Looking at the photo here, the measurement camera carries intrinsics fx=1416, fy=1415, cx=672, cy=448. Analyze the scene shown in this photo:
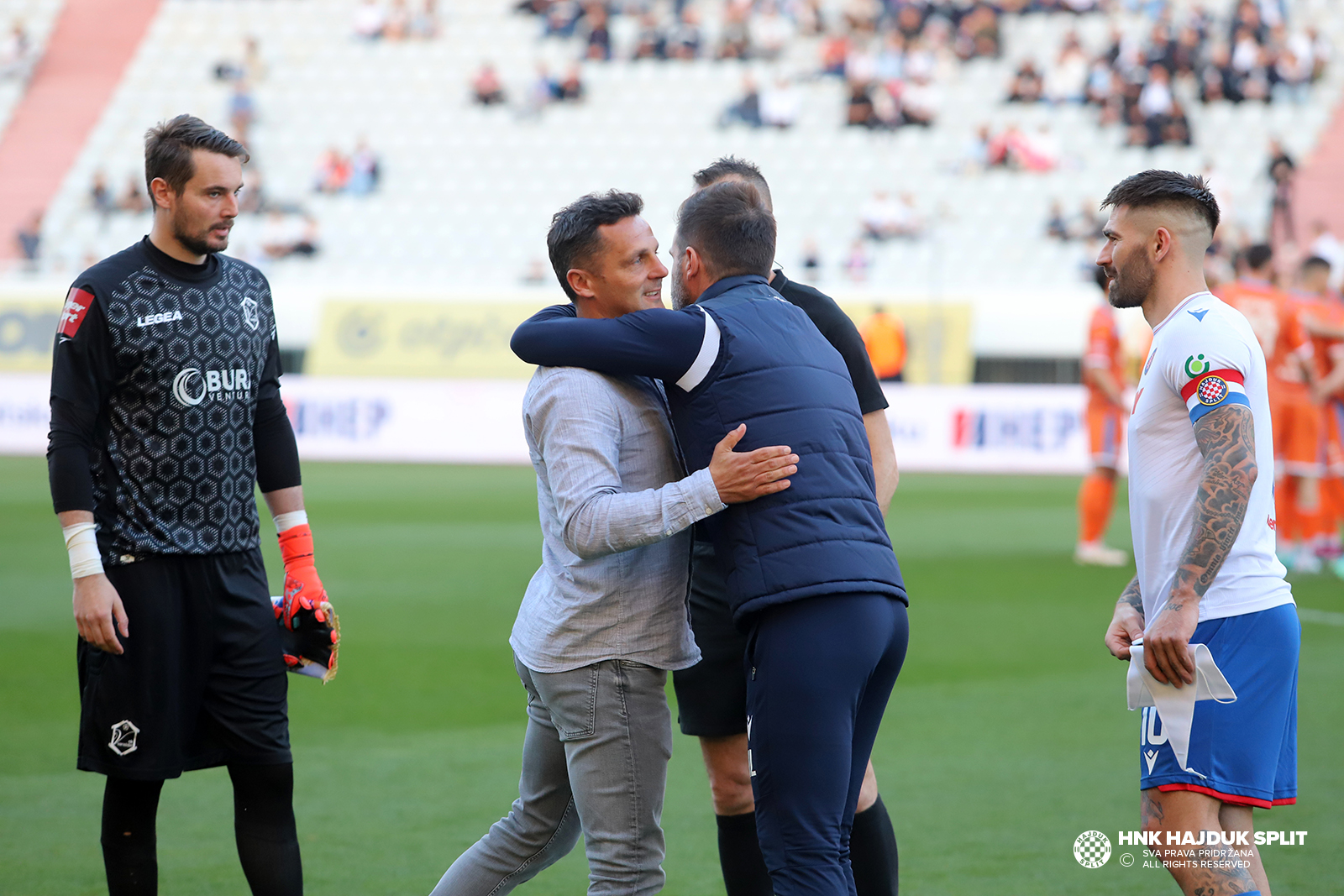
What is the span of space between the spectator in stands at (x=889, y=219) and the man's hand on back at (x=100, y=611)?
22.5 meters

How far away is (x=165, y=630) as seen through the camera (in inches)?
140

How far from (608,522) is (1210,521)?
4.29ft

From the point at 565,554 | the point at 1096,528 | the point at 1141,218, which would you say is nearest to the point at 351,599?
the point at 1096,528

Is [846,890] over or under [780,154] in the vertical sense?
under

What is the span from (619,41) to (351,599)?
23.0 metres

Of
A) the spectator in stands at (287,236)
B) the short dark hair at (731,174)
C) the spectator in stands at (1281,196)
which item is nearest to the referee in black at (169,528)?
the short dark hair at (731,174)

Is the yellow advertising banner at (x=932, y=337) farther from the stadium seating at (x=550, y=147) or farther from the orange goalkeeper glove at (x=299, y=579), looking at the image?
the orange goalkeeper glove at (x=299, y=579)

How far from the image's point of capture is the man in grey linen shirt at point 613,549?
9.89 feet

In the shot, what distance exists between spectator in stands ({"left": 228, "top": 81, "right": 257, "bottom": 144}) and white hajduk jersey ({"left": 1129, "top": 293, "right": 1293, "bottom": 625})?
28100mm

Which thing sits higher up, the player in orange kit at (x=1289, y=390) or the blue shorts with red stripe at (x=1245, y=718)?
the player in orange kit at (x=1289, y=390)

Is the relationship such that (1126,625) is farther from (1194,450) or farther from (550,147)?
(550,147)

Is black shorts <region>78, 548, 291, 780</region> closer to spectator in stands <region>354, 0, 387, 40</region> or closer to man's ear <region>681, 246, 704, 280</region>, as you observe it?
man's ear <region>681, 246, 704, 280</region>

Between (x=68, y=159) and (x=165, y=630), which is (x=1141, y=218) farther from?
(x=68, y=159)

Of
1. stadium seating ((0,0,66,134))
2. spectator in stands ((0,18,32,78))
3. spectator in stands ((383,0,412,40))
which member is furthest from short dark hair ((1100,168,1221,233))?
spectator in stands ((0,18,32,78))
